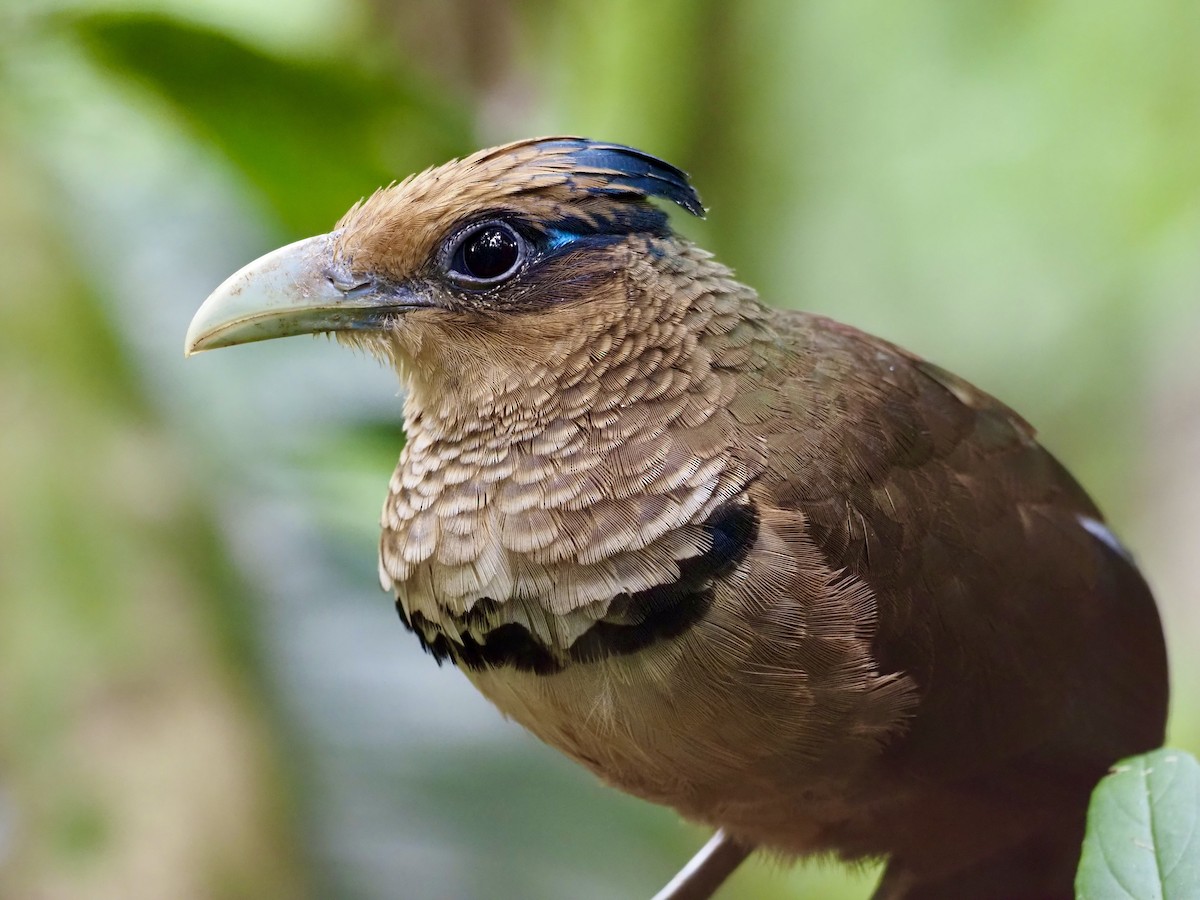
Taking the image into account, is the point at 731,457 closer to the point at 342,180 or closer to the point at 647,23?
the point at 342,180

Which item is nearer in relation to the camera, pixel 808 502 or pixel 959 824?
pixel 808 502

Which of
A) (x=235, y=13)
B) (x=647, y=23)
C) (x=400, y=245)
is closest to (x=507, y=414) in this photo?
(x=400, y=245)

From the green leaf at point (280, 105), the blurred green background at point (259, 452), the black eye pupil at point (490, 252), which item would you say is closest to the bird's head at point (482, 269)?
the black eye pupil at point (490, 252)

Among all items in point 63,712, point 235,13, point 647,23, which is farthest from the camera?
point 647,23

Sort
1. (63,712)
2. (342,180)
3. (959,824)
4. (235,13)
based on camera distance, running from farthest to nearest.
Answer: (235,13)
(342,180)
(63,712)
(959,824)

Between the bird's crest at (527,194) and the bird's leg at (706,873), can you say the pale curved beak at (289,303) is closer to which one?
the bird's crest at (527,194)

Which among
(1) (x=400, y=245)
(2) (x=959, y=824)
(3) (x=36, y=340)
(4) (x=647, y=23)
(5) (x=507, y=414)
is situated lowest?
(2) (x=959, y=824)
